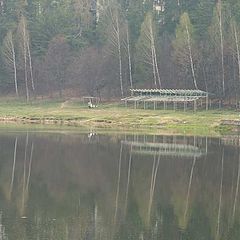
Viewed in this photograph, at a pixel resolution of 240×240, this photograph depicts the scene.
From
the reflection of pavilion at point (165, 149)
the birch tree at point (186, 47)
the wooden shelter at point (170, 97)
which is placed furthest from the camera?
the birch tree at point (186, 47)

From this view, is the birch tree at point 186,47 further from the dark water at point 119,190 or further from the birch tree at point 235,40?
the dark water at point 119,190

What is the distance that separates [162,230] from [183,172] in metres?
17.6

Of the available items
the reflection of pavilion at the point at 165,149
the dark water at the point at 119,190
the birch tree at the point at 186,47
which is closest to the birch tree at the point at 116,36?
the birch tree at the point at 186,47

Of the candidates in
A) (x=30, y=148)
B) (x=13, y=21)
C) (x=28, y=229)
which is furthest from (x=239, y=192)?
(x=13, y=21)

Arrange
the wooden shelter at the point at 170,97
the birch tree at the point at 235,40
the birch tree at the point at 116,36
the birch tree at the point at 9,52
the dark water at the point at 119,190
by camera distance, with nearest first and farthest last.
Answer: the dark water at the point at 119,190
the birch tree at the point at 235,40
the wooden shelter at the point at 170,97
the birch tree at the point at 116,36
the birch tree at the point at 9,52

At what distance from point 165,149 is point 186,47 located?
4767 cm

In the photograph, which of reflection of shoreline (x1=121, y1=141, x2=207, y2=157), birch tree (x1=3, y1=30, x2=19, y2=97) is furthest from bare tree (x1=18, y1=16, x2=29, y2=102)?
reflection of shoreline (x1=121, y1=141, x2=207, y2=157)

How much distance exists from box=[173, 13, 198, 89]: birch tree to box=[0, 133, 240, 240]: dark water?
40355 mm

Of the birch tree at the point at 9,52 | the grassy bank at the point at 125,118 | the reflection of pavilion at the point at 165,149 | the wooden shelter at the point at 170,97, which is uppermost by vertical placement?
the birch tree at the point at 9,52

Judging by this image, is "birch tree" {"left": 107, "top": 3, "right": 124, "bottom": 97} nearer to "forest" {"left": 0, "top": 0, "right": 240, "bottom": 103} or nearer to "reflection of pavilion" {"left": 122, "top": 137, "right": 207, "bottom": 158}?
"forest" {"left": 0, "top": 0, "right": 240, "bottom": 103}

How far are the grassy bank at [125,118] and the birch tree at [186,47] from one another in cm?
1257

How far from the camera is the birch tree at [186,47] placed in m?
102

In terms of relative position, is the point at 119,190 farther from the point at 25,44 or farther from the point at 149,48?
the point at 25,44

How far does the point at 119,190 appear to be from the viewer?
3762 centimetres
